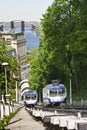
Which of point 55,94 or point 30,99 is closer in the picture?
point 55,94

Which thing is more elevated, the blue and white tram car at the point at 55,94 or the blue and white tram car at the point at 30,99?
the blue and white tram car at the point at 55,94

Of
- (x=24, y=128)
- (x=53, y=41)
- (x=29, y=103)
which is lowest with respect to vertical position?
(x=29, y=103)

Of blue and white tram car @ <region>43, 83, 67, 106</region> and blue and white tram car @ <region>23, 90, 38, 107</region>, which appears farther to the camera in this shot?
blue and white tram car @ <region>23, 90, 38, 107</region>

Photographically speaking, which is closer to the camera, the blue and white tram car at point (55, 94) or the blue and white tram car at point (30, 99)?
the blue and white tram car at point (55, 94)

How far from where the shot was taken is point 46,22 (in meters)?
65.6

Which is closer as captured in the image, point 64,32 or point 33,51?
point 64,32

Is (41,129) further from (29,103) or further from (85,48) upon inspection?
(29,103)

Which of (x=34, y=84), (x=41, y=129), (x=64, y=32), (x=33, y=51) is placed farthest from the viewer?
(x=33, y=51)

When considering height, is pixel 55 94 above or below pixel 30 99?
above

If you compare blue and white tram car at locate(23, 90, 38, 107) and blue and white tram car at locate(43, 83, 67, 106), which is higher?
blue and white tram car at locate(43, 83, 67, 106)

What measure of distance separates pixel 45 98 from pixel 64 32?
8.17m

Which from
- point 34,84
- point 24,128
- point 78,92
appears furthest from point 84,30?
point 34,84

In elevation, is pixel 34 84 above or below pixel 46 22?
below

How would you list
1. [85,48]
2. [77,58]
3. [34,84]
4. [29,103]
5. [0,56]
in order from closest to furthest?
[85,48] < [77,58] < [29,103] < [0,56] < [34,84]
